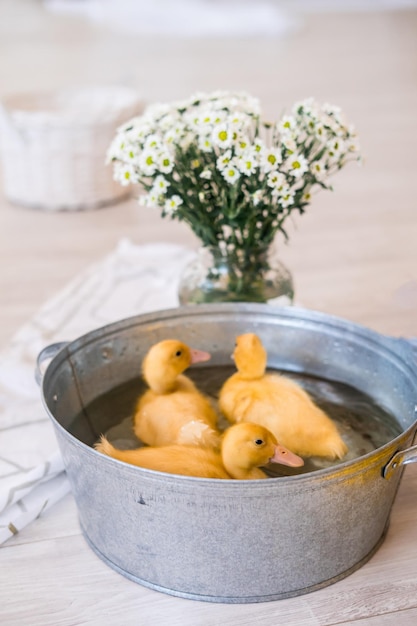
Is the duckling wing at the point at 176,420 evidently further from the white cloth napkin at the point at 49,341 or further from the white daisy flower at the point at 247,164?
the white daisy flower at the point at 247,164

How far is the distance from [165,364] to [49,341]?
53 centimetres

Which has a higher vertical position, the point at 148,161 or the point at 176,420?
the point at 148,161

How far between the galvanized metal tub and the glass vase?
0.26 metres

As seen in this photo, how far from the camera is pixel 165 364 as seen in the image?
120 centimetres

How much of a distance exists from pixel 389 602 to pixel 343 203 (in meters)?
1.62

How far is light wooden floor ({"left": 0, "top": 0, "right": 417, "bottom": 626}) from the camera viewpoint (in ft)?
3.33

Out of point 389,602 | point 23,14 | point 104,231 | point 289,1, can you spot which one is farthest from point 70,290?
point 289,1

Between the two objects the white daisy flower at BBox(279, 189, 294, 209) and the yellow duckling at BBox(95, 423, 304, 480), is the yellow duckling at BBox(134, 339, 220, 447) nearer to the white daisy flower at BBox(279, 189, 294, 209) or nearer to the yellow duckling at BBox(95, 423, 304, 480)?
the yellow duckling at BBox(95, 423, 304, 480)

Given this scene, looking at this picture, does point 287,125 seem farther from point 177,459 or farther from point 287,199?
point 177,459

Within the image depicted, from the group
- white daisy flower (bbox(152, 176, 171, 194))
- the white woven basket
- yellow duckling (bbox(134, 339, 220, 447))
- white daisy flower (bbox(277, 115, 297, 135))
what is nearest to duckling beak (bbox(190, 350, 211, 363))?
yellow duckling (bbox(134, 339, 220, 447))

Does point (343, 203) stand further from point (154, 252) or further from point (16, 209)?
point (16, 209)

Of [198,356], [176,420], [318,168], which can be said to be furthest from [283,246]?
[176,420]

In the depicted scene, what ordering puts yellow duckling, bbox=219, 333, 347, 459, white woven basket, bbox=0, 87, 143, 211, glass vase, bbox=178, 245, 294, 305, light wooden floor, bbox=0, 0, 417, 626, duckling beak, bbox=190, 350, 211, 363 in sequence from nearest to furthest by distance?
light wooden floor, bbox=0, 0, 417, 626
yellow duckling, bbox=219, 333, 347, 459
duckling beak, bbox=190, 350, 211, 363
glass vase, bbox=178, 245, 294, 305
white woven basket, bbox=0, 87, 143, 211

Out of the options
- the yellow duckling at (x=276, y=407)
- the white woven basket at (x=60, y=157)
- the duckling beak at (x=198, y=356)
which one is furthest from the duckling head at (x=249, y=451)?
the white woven basket at (x=60, y=157)
